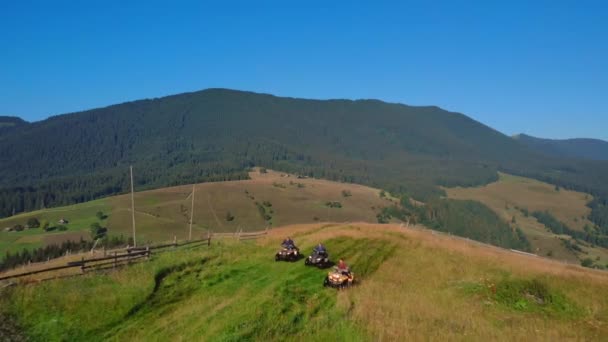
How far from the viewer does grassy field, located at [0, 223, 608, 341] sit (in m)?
18.9

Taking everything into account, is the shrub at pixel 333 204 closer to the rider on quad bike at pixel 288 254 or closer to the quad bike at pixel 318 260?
the rider on quad bike at pixel 288 254

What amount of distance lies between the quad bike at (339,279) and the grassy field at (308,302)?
75cm

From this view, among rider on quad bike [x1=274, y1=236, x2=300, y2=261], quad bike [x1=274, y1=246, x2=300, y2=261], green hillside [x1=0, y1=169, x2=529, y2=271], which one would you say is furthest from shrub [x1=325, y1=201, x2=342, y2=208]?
quad bike [x1=274, y1=246, x2=300, y2=261]

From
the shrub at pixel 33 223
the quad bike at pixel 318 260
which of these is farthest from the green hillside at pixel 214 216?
the quad bike at pixel 318 260

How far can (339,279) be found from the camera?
2602cm

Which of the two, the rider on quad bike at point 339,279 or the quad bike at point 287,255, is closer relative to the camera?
the rider on quad bike at point 339,279

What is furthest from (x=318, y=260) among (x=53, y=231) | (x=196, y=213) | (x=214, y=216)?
(x=196, y=213)

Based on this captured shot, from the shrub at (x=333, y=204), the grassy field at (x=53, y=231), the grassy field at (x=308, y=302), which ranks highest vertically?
the grassy field at (x=308, y=302)

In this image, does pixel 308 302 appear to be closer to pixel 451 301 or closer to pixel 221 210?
pixel 451 301

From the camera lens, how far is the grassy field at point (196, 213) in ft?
421

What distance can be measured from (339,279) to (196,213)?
438 ft

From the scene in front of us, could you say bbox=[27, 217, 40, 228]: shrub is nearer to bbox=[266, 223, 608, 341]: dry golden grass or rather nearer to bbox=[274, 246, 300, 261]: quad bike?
bbox=[274, 246, 300, 261]: quad bike

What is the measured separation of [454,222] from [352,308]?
565ft

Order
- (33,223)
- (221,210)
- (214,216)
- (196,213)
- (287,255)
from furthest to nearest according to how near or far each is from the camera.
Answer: (221,210) → (196,213) → (214,216) → (33,223) → (287,255)
